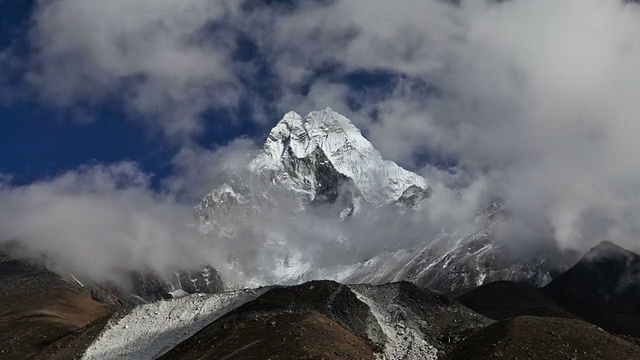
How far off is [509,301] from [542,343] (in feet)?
354

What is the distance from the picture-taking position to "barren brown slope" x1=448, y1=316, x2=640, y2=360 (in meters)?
67.5

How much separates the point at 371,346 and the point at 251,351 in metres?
14.6

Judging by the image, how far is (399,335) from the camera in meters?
81.6

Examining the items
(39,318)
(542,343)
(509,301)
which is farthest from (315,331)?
(509,301)

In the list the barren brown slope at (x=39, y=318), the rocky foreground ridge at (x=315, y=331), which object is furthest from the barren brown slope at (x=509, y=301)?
the barren brown slope at (x=39, y=318)

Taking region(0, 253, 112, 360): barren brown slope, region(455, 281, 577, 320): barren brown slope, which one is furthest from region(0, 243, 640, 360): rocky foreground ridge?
region(455, 281, 577, 320): barren brown slope

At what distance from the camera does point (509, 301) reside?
17350 cm

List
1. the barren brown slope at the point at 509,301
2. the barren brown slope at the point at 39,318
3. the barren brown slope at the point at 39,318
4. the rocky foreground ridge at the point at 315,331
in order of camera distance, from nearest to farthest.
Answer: the rocky foreground ridge at the point at 315,331, the barren brown slope at the point at 39,318, the barren brown slope at the point at 39,318, the barren brown slope at the point at 509,301

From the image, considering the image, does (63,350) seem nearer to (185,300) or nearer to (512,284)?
(185,300)

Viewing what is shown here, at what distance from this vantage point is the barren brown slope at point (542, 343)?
67.5 metres

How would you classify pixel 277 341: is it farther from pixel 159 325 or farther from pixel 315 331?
pixel 159 325

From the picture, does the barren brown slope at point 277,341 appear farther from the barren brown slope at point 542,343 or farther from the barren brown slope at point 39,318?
the barren brown slope at point 39,318

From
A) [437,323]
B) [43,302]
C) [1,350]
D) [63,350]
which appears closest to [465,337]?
[437,323]

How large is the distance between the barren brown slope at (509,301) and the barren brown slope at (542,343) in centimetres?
8551
